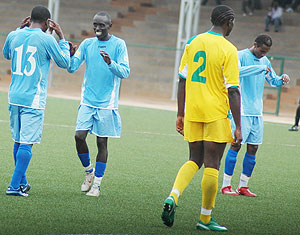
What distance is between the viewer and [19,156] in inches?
269

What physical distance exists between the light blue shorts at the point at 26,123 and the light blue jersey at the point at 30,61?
7 cm

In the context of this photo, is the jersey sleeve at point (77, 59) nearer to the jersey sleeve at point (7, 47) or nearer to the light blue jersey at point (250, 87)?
the jersey sleeve at point (7, 47)

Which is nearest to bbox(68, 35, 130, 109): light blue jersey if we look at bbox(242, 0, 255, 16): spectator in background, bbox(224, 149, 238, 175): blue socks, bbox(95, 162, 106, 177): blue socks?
bbox(95, 162, 106, 177): blue socks

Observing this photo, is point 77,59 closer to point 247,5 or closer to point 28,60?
point 28,60

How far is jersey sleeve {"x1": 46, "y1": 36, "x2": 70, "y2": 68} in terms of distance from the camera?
6.82 meters

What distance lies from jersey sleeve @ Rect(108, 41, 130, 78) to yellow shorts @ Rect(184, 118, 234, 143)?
143cm

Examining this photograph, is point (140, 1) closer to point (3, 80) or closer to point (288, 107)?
point (3, 80)

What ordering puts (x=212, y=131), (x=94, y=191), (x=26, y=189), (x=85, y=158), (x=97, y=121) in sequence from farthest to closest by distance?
(x=85, y=158), (x=97, y=121), (x=94, y=191), (x=26, y=189), (x=212, y=131)

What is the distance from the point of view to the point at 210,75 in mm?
5844

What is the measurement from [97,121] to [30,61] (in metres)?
1.06

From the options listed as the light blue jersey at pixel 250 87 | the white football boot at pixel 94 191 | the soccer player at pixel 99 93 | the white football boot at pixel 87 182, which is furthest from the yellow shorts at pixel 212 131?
the light blue jersey at pixel 250 87

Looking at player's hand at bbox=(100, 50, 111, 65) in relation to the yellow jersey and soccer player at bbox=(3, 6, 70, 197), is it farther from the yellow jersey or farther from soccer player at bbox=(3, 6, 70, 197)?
the yellow jersey

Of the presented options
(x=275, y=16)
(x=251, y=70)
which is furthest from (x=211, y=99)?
(x=275, y=16)

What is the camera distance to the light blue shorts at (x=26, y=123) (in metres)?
6.82
